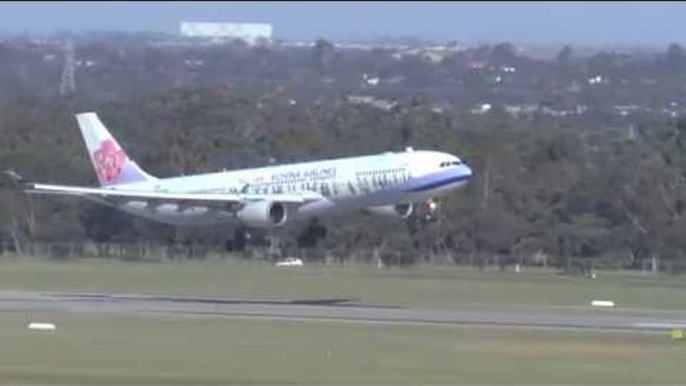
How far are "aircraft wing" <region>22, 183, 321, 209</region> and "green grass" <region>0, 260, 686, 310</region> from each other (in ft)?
9.97

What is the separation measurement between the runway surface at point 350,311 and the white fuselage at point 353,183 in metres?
15.9

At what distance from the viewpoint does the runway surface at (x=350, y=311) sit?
6962 centimetres

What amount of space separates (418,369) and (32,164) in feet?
307

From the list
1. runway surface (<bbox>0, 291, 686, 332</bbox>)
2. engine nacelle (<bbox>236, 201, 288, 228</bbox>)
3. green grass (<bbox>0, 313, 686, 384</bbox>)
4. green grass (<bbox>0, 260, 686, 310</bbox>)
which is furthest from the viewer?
engine nacelle (<bbox>236, 201, 288, 228</bbox>)

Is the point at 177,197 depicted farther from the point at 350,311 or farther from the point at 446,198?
the point at 446,198

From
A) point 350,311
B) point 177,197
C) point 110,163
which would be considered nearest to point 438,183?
point 177,197

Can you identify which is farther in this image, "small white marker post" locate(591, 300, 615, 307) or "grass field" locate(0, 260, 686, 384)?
"small white marker post" locate(591, 300, 615, 307)

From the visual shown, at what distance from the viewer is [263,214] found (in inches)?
3802

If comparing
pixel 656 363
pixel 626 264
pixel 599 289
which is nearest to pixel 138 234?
pixel 626 264

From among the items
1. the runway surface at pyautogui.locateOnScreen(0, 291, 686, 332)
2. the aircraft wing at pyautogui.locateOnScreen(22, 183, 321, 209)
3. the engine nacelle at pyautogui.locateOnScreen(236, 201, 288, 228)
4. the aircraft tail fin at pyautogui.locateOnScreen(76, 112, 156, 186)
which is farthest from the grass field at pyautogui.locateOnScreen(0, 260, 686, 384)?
the aircraft tail fin at pyautogui.locateOnScreen(76, 112, 156, 186)

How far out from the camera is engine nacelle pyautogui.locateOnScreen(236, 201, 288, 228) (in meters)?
96.8

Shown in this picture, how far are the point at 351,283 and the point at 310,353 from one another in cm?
4036

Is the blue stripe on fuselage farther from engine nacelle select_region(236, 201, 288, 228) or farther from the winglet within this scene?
the winglet

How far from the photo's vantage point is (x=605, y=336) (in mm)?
63938
